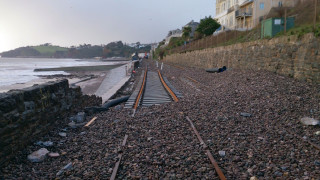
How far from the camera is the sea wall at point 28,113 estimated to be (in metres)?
4.89

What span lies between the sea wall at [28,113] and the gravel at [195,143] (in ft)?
0.83

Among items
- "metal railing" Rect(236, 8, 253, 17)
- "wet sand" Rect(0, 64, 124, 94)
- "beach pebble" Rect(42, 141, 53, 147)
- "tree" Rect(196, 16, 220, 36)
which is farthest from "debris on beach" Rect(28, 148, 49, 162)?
"tree" Rect(196, 16, 220, 36)

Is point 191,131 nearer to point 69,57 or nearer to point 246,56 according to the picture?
point 246,56

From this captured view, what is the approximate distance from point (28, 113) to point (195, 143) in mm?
3586

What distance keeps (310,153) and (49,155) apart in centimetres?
483

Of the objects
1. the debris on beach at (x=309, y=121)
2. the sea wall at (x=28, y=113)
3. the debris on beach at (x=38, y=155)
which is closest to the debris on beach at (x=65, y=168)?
the debris on beach at (x=38, y=155)

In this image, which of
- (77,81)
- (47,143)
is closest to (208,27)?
(77,81)

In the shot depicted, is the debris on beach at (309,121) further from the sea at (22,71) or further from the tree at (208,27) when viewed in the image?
the tree at (208,27)

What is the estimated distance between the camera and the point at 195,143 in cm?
550

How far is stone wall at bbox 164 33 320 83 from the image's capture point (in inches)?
396

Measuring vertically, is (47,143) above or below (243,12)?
below

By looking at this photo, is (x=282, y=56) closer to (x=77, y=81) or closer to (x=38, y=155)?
(x=38, y=155)

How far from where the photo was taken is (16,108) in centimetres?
533

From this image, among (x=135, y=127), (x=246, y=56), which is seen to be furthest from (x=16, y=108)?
(x=246, y=56)
